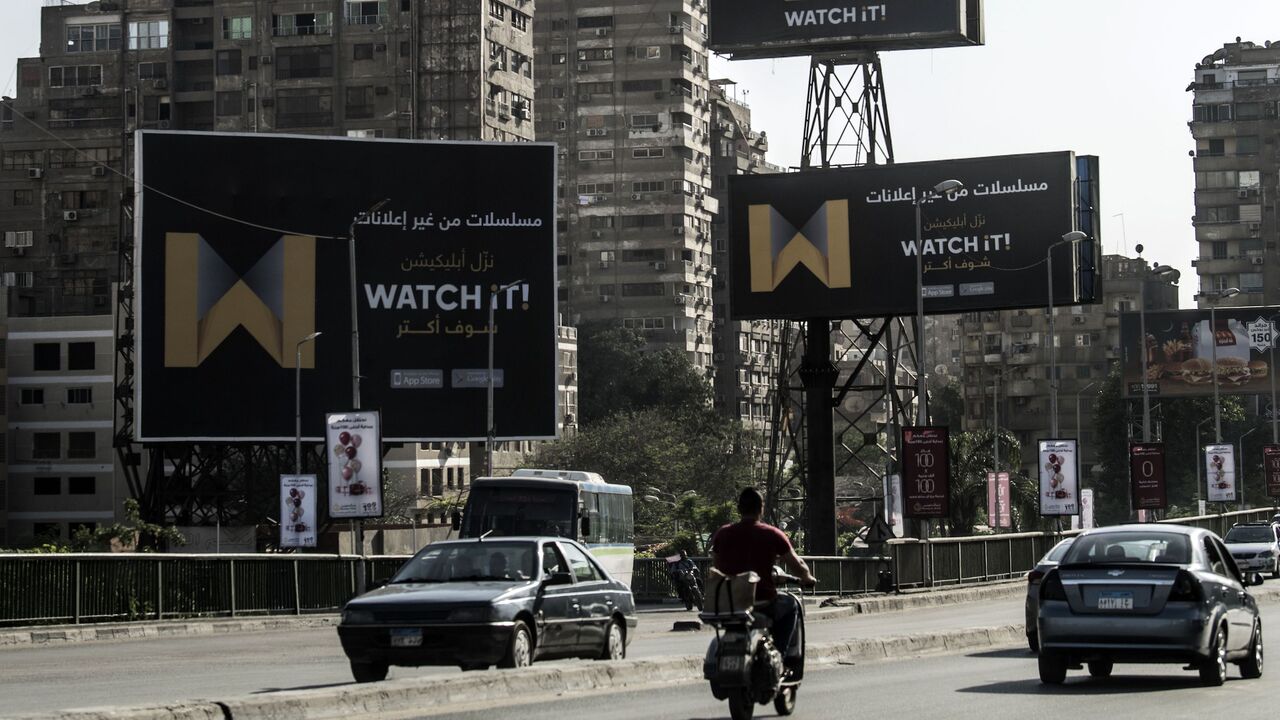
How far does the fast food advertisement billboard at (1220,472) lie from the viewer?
61.7m

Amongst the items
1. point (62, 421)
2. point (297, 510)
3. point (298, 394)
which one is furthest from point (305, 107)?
point (297, 510)

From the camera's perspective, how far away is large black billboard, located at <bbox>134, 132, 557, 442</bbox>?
2136 inches

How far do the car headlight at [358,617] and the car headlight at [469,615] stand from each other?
729 millimetres

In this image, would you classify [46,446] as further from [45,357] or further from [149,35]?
[149,35]

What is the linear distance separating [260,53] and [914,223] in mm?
72364

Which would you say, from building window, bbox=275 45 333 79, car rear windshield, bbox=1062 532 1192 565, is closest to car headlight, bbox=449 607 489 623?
car rear windshield, bbox=1062 532 1192 565

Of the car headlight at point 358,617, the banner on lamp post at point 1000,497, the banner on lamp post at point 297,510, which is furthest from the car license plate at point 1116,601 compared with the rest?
the banner on lamp post at point 1000,497

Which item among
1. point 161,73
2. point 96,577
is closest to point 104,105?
point 161,73

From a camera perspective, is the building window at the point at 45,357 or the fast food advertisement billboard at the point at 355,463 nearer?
the fast food advertisement billboard at the point at 355,463

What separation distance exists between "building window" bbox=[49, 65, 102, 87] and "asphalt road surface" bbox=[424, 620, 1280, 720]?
106 meters

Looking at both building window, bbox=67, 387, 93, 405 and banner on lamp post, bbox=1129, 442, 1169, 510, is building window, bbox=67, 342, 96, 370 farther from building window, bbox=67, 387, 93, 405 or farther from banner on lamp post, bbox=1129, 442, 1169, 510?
banner on lamp post, bbox=1129, 442, 1169, 510

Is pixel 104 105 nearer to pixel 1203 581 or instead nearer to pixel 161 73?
pixel 161 73

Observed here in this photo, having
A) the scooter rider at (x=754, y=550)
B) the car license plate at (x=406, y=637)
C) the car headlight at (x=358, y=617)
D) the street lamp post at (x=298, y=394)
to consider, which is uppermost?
the street lamp post at (x=298, y=394)

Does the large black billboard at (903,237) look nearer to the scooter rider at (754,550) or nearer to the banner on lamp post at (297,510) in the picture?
the banner on lamp post at (297,510)
